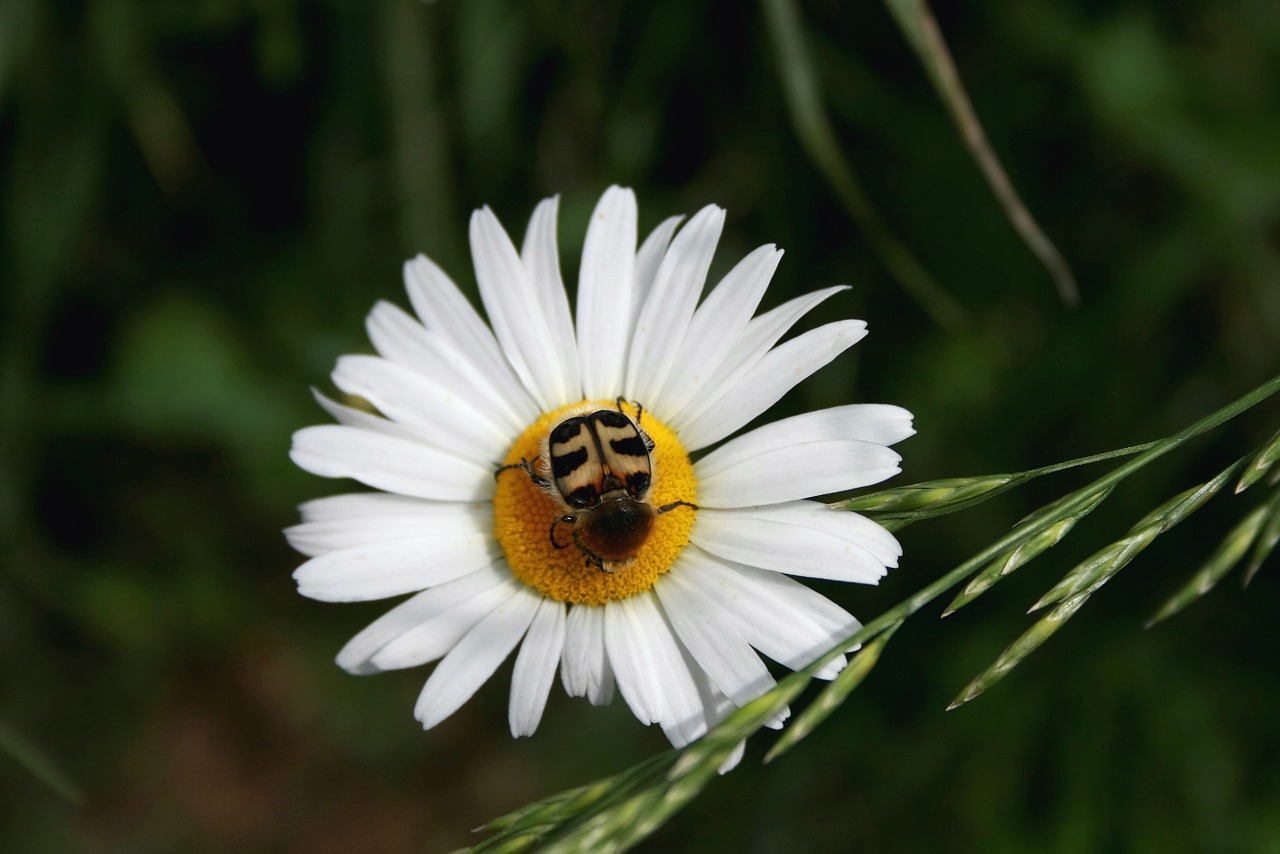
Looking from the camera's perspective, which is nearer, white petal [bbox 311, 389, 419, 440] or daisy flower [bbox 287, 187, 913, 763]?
daisy flower [bbox 287, 187, 913, 763]

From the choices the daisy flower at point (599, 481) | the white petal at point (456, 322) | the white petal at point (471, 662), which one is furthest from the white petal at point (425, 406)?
the white petal at point (471, 662)

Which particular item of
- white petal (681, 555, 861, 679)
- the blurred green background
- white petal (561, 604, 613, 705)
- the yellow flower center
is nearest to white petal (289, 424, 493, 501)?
the yellow flower center

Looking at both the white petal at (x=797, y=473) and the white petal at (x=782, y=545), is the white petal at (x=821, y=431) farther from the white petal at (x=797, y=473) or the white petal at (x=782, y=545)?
the white petal at (x=782, y=545)

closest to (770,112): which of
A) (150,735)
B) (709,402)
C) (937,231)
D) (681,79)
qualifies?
(681,79)

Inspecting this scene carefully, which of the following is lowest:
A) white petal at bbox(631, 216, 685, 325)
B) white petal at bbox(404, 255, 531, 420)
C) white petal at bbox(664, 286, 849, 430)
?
white petal at bbox(664, 286, 849, 430)

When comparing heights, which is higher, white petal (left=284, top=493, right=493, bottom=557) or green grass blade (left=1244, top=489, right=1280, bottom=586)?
white petal (left=284, top=493, right=493, bottom=557)

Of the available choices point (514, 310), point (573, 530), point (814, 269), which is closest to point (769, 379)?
point (573, 530)

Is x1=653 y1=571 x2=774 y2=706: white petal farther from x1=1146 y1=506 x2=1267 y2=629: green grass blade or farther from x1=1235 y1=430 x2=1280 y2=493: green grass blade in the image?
x1=1235 y1=430 x2=1280 y2=493: green grass blade
